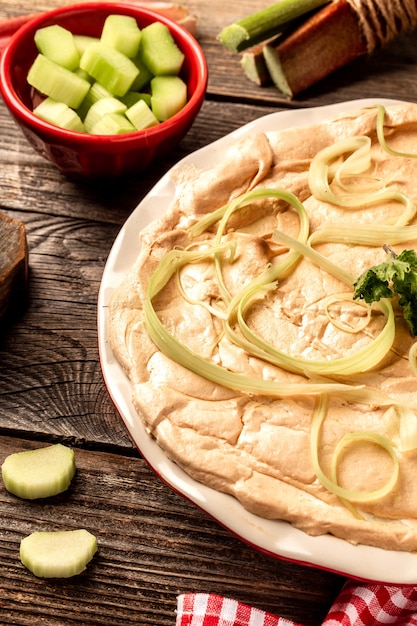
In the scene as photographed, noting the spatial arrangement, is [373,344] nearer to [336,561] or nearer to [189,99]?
[336,561]

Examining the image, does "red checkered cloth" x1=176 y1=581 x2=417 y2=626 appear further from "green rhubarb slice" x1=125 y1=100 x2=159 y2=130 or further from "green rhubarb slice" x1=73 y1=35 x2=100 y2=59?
"green rhubarb slice" x1=73 y1=35 x2=100 y2=59

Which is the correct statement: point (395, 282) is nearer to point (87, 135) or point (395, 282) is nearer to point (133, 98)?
point (87, 135)

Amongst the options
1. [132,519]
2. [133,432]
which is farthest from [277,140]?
[132,519]

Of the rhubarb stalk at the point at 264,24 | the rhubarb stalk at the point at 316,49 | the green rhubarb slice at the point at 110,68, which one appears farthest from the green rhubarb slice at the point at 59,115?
the rhubarb stalk at the point at 316,49

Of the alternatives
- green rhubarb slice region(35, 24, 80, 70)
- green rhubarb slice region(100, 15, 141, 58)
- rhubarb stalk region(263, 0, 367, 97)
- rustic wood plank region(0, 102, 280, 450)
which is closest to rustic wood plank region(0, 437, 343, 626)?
rustic wood plank region(0, 102, 280, 450)

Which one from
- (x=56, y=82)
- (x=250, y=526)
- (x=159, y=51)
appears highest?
(x=159, y=51)

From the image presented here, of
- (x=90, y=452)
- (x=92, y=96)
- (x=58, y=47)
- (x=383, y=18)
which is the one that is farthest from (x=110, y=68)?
(x=90, y=452)
